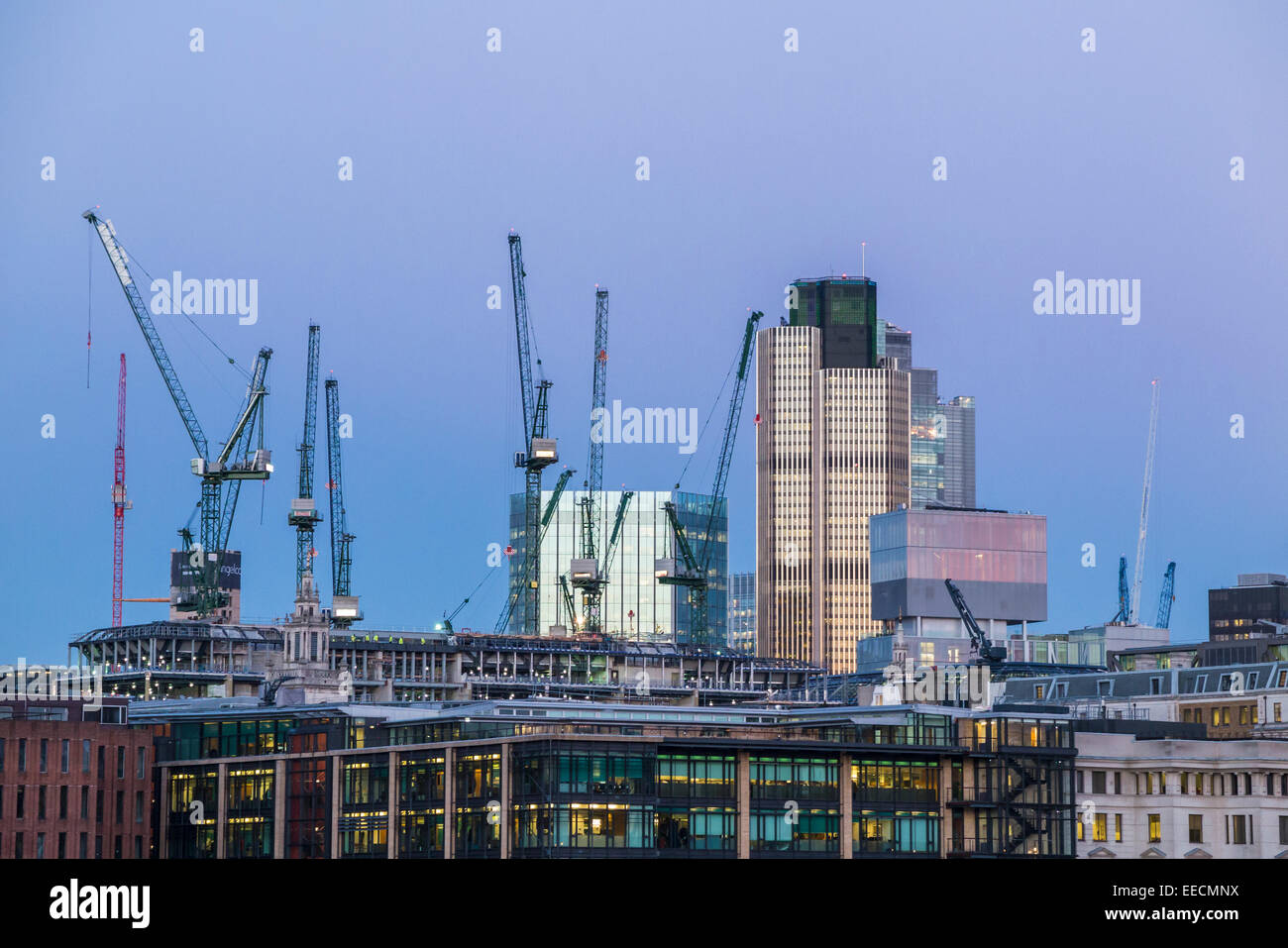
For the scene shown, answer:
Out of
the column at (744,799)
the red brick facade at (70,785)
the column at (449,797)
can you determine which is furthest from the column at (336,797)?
the column at (744,799)

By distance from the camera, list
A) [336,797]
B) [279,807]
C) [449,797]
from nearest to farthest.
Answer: [449,797], [336,797], [279,807]

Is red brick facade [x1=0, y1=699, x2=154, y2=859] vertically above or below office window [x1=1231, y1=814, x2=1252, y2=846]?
above

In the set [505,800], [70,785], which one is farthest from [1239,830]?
[70,785]

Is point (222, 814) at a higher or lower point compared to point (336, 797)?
lower

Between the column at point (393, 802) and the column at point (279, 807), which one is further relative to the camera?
the column at point (279, 807)

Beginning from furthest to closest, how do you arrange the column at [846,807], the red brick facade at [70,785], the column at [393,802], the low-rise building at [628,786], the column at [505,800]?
the column at [393,802] → the column at [846,807] → the red brick facade at [70,785] → the low-rise building at [628,786] → the column at [505,800]

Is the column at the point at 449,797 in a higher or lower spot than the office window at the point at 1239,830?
higher

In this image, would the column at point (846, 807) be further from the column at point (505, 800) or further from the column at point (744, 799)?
the column at point (505, 800)

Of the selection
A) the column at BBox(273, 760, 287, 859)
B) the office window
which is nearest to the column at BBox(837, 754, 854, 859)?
the office window

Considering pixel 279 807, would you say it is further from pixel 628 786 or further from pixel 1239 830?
pixel 1239 830

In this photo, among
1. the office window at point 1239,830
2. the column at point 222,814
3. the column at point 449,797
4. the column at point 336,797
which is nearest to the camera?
the column at point 449,797

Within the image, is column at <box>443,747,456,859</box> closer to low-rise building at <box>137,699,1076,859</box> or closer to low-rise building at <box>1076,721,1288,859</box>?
low-rise building at <box>137,699,1076,859</box>

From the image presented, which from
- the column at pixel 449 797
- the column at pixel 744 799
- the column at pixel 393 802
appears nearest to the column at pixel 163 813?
the column at pixel 393 802
